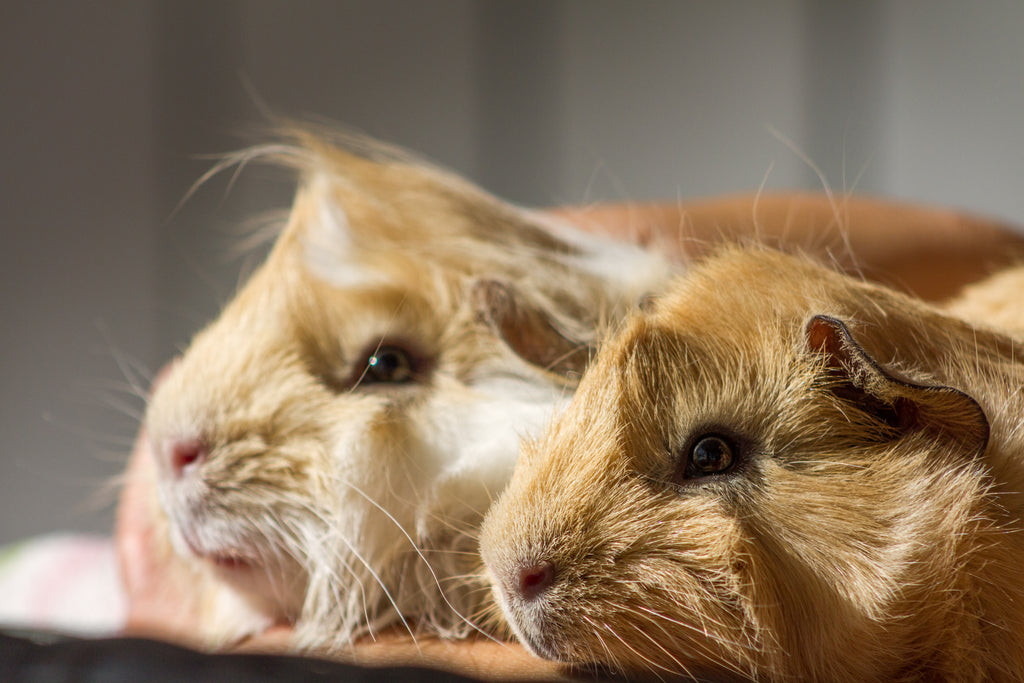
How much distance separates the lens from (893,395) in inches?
23.7

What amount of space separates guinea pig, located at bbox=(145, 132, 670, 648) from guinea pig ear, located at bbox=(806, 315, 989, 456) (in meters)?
0.29

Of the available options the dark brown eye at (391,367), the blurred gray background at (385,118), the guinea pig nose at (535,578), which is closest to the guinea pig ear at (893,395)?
the guinea pig nose at (535,578)

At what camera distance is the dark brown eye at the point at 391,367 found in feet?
3.40

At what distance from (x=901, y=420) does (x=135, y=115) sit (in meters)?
3.05

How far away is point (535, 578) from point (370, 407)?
16.0 inches

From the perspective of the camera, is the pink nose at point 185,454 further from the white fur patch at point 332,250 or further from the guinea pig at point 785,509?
the guinea pig at point 785,509

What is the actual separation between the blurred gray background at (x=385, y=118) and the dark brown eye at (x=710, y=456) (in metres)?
2.04

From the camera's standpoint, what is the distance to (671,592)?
23.5 inches

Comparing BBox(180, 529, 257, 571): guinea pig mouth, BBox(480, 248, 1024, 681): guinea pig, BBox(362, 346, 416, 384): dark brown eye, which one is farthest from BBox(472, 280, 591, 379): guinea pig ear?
BBox(180, 529, 257, 571): guinea pig mouth

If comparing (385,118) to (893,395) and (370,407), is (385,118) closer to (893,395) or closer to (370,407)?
(370,407)

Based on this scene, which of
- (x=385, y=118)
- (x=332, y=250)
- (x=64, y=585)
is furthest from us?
(x=385, y=118)

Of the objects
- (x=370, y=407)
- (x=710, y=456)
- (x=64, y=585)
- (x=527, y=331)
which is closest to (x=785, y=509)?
(x=710, y=456)

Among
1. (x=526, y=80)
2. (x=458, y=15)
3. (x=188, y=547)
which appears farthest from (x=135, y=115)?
(x=188, y=547)

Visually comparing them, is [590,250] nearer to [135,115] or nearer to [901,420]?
[901,420]
